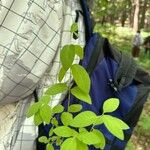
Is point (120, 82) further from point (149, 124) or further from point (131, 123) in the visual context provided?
point (149, 124)

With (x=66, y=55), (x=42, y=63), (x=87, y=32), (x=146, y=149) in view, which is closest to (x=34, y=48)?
(x=42, y=63)

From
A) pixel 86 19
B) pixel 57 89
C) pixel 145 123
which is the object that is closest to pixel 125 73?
pixel 86 19

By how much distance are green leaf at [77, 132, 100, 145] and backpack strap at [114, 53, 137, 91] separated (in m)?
0.74

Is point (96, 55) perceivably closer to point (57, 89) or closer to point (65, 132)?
point (57, 89)

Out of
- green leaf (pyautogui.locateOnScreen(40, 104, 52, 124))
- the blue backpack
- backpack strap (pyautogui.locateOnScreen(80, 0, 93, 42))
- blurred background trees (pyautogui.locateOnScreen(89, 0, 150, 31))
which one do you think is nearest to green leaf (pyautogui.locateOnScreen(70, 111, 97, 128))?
green leaf (pyautogui.locateOnScreen(40, 104, 52, 124))

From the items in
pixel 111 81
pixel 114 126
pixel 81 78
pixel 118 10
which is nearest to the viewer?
pixel 114 126

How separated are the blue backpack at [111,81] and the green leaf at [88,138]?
0.65 m

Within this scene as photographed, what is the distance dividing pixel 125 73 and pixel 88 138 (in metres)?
0.82

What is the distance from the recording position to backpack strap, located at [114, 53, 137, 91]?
1.57 meters

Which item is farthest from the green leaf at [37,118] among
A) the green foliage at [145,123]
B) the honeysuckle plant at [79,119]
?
the green foliage at [145,123]

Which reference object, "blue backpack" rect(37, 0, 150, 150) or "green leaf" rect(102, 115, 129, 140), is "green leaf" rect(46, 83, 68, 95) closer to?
"green leaf" rect(102, 115, 129, 140)

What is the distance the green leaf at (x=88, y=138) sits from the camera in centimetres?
81

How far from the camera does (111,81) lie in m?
1.56

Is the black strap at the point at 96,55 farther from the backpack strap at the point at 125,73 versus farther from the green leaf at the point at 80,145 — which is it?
the green leaf at the point at 80,145
